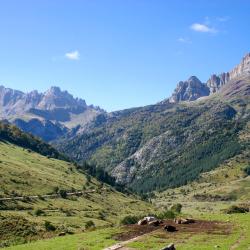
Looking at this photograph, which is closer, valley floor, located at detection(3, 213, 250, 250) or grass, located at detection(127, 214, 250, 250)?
grass, located at detection(127, 214, 250, 250)

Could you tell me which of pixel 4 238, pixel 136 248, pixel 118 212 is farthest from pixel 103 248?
pixel 118 212

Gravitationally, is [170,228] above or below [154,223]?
above

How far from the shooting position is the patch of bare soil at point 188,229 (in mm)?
52156

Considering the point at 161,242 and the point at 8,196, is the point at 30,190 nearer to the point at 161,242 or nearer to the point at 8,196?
the point at 8,196

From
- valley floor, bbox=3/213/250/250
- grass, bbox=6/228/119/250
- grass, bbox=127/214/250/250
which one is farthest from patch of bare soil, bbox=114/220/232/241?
grass, bbox=6/228/119/250

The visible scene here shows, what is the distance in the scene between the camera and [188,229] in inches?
2151

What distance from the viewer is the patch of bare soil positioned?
171 feet

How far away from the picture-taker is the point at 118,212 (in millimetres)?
187000

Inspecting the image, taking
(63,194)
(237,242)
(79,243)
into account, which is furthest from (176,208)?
(63,194)

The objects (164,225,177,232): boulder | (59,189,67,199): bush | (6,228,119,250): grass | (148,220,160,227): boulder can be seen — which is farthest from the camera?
(59,189,67,199): bush

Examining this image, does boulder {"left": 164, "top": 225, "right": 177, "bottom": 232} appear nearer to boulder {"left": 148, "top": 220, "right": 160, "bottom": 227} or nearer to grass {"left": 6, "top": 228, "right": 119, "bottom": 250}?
boulder {"left": 148, "top": 220, "right": 160, "bottom": 227}

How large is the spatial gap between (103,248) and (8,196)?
11402 cm

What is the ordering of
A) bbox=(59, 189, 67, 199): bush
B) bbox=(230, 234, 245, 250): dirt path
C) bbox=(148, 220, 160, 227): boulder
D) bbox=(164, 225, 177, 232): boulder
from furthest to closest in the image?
bbox=(59, 189, 67, 199): bush < bbox=(148, 220, 160, 227): boulder < bbox=(164, 225, 177, 232): boulder < bbox=(230, 234, 245, 250): dirt path

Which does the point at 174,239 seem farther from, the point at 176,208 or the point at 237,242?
the point at 176,208
